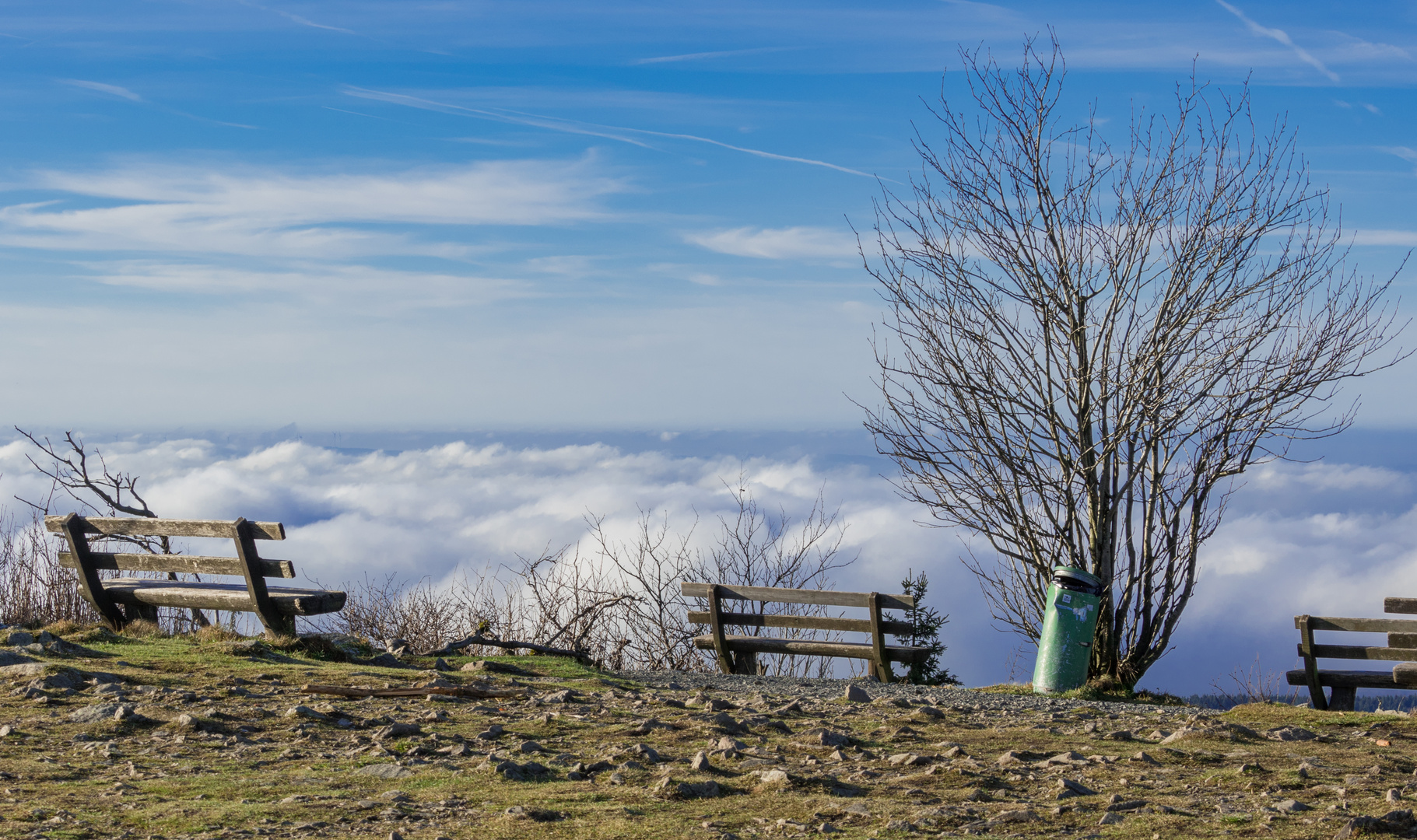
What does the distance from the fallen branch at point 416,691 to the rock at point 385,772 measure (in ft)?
7.76

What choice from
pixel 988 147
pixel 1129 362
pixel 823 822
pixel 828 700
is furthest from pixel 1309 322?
pixel 823 822

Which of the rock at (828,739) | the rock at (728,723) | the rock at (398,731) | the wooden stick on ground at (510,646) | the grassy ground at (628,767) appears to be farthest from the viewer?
the wooden stick on ground at (510,646)

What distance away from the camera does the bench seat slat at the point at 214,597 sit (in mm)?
11070

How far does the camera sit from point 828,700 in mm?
9461

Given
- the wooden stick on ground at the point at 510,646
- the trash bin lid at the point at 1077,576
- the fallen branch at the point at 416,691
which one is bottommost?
the fallen branch at the point at 416,691

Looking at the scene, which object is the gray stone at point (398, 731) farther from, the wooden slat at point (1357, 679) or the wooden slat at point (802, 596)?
the wooden slat at point (1357, 679)

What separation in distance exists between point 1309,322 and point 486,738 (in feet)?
37.3

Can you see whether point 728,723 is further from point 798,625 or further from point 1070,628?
point 1070,628

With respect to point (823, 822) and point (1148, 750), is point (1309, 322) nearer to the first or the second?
point (1148, 750)

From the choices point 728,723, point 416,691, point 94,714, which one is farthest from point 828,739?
point 94,714

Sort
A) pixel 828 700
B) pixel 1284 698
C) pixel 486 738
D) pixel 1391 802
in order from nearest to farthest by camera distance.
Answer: pixel 1391 802 → pixel 486 738 → pixel 828 700 → pixel 1284 698

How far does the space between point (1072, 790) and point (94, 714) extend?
628cm

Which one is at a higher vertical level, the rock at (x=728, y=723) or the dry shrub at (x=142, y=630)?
the dry shrub at (x=142, y=630)

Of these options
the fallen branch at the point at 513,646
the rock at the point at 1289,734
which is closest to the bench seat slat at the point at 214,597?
the fallen branch at the point at 513,646
